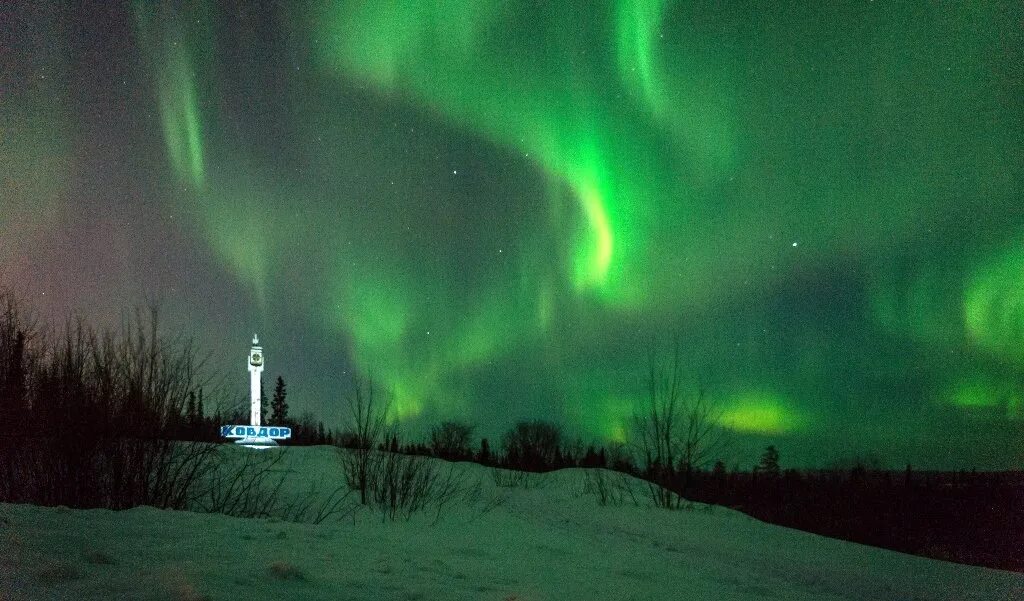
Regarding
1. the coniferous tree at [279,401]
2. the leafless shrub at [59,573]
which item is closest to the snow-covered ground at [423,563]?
the leafless shrub at [59,573]

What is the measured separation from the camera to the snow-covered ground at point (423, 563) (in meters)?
4.44

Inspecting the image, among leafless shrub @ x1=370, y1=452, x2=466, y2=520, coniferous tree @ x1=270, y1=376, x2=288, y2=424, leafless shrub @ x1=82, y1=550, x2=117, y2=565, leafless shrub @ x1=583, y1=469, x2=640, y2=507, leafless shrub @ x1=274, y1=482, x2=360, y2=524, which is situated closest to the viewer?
leafless shrub @ x1=82, y1=550, x2=117, y2=565

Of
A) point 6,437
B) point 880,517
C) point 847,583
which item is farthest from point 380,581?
point 880,517

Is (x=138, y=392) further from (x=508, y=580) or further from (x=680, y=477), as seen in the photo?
(x=680, y=477)

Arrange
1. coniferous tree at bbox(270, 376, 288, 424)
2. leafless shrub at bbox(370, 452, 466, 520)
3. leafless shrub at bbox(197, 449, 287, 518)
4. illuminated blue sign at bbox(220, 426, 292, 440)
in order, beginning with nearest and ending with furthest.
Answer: leafless shrub at bbox(197, 449, 287, 518) < illuminated blue sign at bbox(220, 426, 292, 440) < leafless shrub at bbox(370, 452, 466, 520) < coniferous tree at bbox(270, 376, 288, 424)

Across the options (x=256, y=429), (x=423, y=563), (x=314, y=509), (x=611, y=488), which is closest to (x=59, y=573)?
(x=423, y=563)

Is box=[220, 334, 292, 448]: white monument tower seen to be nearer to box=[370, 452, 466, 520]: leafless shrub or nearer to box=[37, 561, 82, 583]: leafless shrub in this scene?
box=[370, 452, 466, 520]: leafless shrub

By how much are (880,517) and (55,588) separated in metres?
59.3

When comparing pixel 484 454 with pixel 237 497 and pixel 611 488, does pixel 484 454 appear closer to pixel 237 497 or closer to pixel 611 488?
pixel 611 488

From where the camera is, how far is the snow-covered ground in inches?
175

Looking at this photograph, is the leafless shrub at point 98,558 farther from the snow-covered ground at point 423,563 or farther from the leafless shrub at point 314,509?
the leafless shrub at point 314,509

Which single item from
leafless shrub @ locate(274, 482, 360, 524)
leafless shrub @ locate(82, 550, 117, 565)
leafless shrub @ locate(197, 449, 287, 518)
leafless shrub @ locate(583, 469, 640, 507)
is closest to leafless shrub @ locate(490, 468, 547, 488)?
leafless shrub @ locate(583, 469, 640, 507)

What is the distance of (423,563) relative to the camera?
6.46m

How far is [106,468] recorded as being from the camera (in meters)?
9.05
